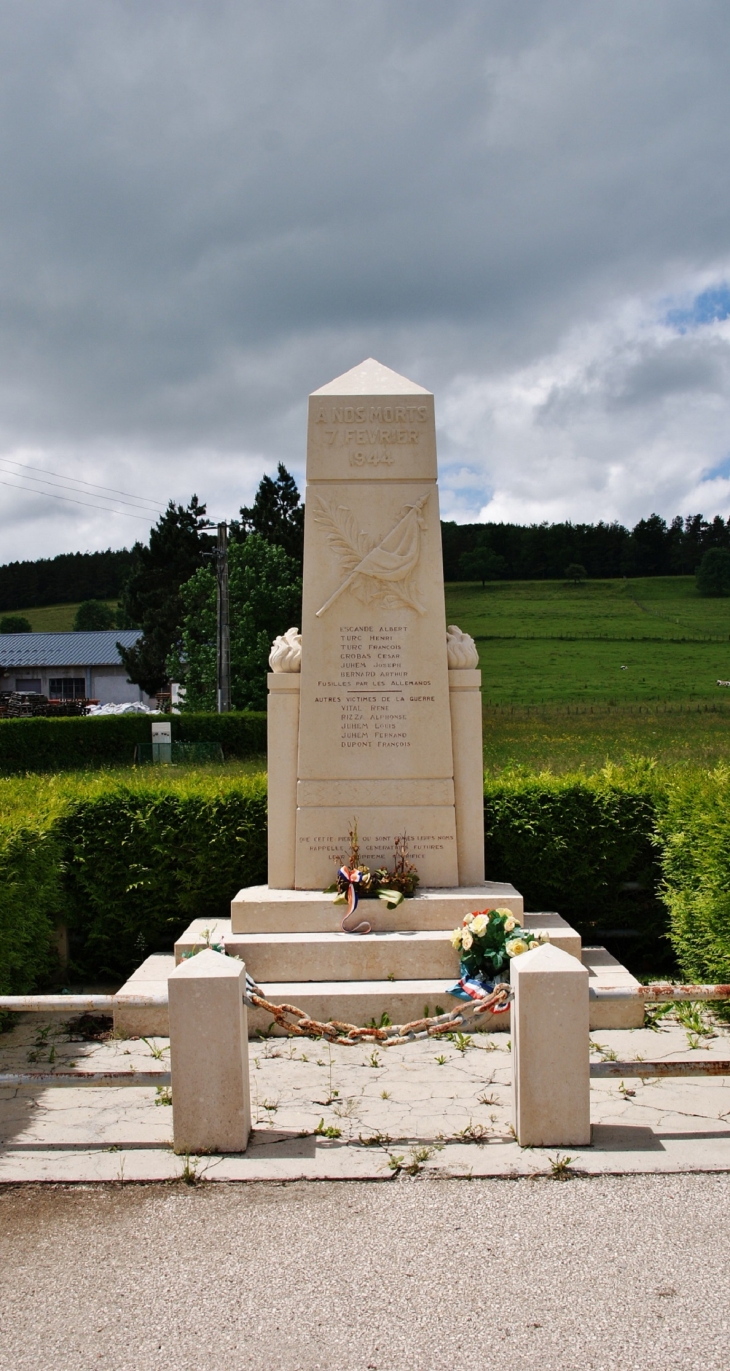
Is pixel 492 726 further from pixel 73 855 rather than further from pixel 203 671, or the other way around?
pixel 73 855

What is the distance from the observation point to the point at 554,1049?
421cm

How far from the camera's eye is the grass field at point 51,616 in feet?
329

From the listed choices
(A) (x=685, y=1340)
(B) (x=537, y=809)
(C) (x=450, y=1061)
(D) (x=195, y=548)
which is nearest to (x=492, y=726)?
(D) (x=195, y=548)

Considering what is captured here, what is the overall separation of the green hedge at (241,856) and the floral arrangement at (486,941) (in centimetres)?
158

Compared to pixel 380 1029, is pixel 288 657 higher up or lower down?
higher up

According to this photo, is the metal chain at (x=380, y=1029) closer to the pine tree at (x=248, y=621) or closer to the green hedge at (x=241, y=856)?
the green hedge at (x=241, y=856)

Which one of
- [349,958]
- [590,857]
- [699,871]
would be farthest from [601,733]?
[349,958]

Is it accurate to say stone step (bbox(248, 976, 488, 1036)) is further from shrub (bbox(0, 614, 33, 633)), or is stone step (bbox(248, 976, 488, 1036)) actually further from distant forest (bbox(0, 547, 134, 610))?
distant forest (bbox(0, 547, 134, 610))

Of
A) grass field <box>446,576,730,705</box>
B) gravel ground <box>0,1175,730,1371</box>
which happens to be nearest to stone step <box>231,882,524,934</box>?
gravel ground <box>0,1175,730,1371</box>

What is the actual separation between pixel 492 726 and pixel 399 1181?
31827mm

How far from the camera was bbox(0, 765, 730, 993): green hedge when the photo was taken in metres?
7.46

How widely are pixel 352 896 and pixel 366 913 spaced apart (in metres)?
0.16

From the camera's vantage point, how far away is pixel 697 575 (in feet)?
212

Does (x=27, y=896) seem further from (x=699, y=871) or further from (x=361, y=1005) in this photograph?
(x=699, y=871)
